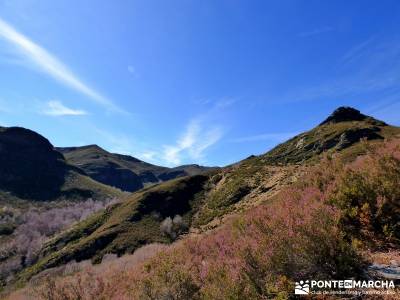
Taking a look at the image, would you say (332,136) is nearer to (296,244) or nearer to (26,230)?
(296,244)

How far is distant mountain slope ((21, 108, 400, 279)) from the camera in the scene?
6788 cm

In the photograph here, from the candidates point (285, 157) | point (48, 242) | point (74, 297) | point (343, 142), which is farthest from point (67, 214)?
point (74, 297)

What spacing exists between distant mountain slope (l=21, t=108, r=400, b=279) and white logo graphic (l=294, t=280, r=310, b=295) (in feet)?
169

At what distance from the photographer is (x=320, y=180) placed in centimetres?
1340

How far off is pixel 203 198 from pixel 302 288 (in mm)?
76846

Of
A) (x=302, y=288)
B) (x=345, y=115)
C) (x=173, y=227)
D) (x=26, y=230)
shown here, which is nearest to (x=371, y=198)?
(x=302, y=288)

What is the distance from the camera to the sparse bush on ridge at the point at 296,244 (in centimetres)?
790

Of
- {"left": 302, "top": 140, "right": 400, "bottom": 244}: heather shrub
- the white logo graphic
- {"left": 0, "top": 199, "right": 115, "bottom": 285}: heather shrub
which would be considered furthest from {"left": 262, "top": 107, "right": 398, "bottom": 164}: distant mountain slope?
{"left": 0, "top": 199, "right": 115, "bottom": 285}: heather shrub

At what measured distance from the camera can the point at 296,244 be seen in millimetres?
8180

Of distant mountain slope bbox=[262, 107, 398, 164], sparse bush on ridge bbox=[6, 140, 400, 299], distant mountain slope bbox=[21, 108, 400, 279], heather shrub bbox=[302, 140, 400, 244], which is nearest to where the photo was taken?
sparse bush on ridge bbox=[6, 140, 400, 299]

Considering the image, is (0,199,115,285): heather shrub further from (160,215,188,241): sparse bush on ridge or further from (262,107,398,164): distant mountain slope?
(262,107,398,164): distant mountain slope

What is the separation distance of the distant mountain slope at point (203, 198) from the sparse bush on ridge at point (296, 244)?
1867 inches

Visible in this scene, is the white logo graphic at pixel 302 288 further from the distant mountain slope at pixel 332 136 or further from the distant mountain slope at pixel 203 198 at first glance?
the distant mountain slope at pixel 332 136

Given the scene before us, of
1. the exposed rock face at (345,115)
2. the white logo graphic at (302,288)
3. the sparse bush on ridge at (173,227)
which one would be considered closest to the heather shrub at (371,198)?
the white logo graphic at (302,288)
